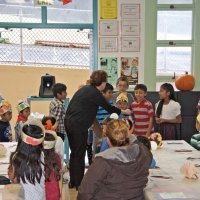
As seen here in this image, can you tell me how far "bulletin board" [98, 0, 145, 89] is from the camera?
6434 millimetres

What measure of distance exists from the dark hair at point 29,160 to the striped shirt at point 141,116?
2928 millimetres

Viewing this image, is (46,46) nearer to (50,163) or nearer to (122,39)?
(122,39)

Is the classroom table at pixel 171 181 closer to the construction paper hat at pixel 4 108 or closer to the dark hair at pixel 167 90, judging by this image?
the dark hair at pixel 167 90

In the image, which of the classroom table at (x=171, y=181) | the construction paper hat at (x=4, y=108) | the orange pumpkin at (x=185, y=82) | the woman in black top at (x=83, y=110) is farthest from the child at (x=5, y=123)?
Answer: the orange pumpkin at (x=185, y=82)

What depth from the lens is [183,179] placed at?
3064 millimetres

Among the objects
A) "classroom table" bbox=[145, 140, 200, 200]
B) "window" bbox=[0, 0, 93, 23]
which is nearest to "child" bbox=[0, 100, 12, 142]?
"classroom table" bbox=[145, 140, 200, 200]

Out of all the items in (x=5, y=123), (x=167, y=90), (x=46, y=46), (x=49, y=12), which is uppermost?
(x=49, y=12)

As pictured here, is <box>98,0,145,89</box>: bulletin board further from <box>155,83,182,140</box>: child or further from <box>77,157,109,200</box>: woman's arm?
<box>77,157,109,200</box>: woman's arm

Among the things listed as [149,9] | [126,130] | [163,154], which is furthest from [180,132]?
[126,130]

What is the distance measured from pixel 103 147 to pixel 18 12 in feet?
12.7

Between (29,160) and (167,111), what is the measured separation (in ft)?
11.2

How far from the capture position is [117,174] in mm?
2553

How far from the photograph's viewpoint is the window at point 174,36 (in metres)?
6.56

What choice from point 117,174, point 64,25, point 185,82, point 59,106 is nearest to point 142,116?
point 59,106
